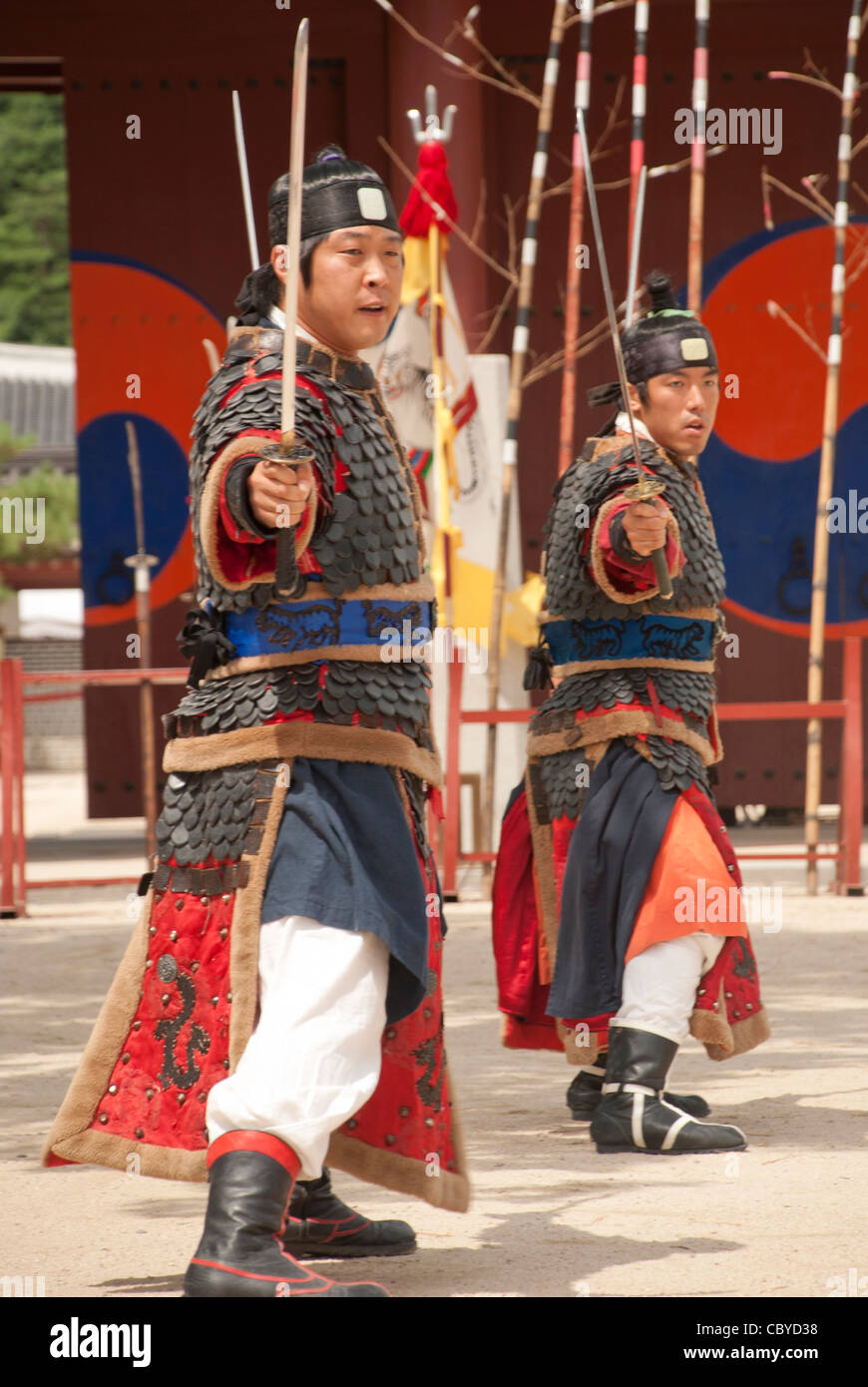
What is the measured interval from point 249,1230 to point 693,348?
201cm

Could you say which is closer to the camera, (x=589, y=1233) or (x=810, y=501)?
(x=589, y=1233)

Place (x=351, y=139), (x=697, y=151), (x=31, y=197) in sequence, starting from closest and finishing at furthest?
1. (x=697, y=151)
2. (x=351, y=139)
3. (x=31, y=197)

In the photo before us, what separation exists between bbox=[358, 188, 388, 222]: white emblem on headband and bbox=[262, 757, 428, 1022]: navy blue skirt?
0.77 meters

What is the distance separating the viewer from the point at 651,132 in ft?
26.7

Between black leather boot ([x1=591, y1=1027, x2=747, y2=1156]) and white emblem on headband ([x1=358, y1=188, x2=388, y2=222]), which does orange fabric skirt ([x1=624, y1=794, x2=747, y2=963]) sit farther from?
white emblem on headband ([x1=358, y1=188, x2=388, y2=222])

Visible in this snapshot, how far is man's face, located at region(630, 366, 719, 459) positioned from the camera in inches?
143

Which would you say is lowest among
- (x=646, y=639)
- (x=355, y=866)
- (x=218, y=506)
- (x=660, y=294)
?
(x=355, y=866)

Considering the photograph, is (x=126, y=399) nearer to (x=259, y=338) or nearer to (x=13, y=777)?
(x=13, y=777)

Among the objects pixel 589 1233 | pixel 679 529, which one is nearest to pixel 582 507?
pixel 679 529

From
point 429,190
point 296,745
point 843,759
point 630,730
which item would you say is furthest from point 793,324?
point 296,745

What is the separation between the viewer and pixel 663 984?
3.41 metres
